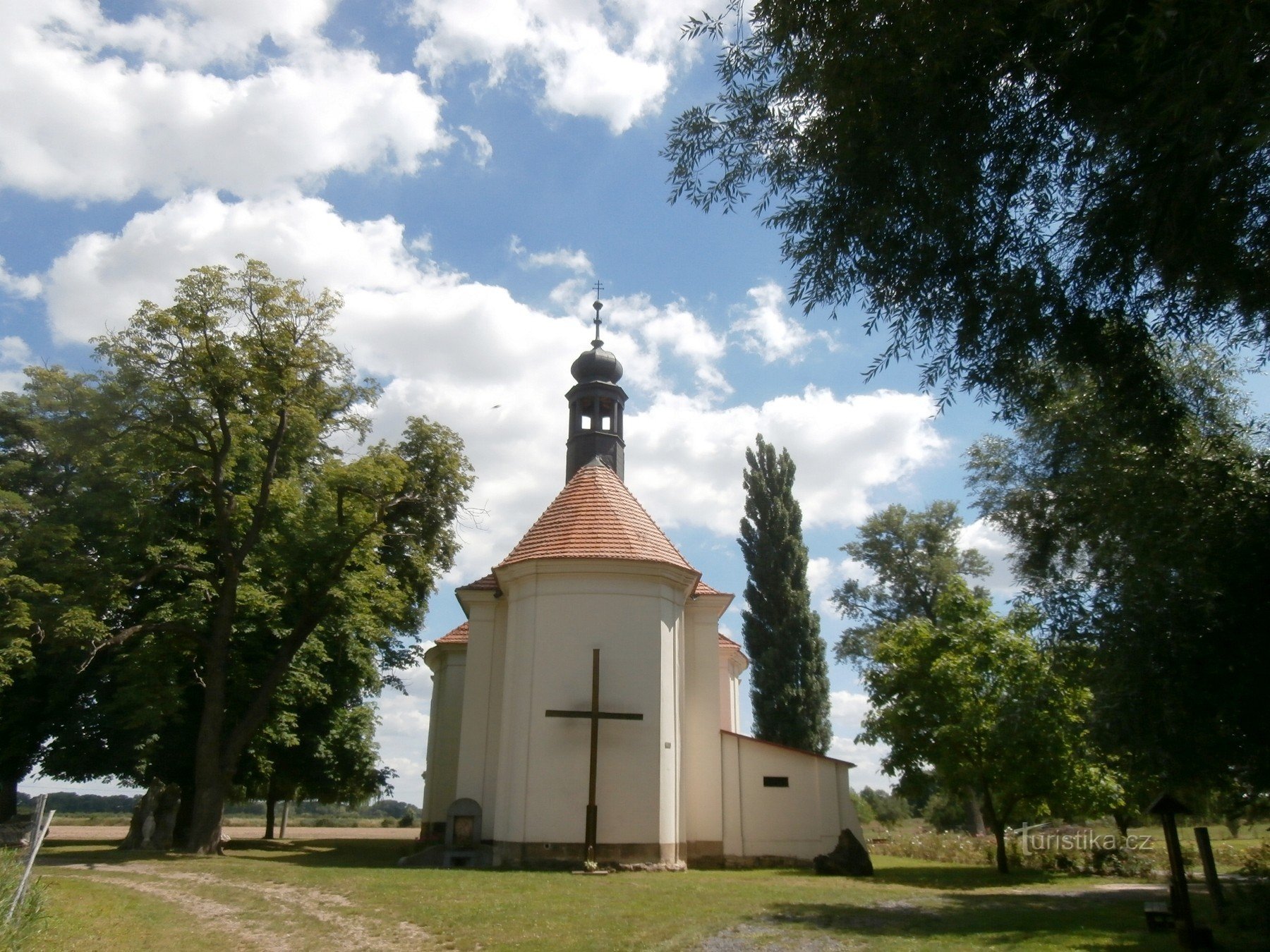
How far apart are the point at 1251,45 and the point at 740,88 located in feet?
14.2

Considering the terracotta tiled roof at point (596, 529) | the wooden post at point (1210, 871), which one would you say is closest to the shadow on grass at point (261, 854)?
the terracotta tiled roof at point (596, 529)

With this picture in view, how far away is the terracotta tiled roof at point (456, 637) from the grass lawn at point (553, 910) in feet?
29.2

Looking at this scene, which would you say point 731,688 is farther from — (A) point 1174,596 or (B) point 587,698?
(A) point 1174,596

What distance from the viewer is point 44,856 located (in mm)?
17391

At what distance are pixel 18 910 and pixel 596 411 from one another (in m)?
19.3

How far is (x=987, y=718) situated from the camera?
17.5 meters

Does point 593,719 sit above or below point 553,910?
above

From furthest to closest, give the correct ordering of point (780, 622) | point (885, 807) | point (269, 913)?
point (885, 807) → point (780, 622) → point (269, 913)

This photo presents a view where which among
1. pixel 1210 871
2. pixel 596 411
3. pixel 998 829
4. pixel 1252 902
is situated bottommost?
pixel 1252 902

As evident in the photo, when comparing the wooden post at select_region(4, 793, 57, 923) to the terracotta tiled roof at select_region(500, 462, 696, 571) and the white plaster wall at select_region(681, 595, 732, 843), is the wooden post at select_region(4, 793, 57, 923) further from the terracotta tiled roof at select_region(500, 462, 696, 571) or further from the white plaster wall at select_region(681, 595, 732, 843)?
the white plaster wall at select_region(681, 595, 732, 843)

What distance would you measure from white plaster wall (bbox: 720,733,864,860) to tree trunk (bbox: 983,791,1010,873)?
120 inches

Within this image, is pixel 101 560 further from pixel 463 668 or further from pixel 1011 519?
pixel 1011 519

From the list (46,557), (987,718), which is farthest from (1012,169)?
(46,557)

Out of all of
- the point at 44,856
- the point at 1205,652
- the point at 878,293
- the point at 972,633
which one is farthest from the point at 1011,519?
the point at 44,856
